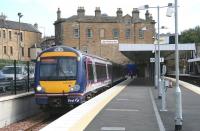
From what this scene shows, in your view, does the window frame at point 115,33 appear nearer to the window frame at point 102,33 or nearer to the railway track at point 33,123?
the window frame at point 102,33

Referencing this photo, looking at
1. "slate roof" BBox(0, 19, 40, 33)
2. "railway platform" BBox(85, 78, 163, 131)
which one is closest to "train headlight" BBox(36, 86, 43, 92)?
"railway platform" BBox(85, 78, 163, 131)

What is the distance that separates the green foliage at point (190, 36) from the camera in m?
157

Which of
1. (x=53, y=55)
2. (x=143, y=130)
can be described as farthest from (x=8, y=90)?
(x=143, y=130)

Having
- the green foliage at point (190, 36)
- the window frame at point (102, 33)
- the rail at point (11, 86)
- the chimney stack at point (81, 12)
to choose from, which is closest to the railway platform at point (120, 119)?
the rail at point (11, 86)

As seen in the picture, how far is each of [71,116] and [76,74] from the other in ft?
22.0

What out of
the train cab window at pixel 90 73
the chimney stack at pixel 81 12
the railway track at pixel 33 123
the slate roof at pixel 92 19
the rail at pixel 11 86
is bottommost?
the railway track at pixel 33 123

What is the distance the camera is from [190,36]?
159m

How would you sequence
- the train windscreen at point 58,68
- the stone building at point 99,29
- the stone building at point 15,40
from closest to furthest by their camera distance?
the train windscreen at point 58,68 → the stone building at point 15,40 → the stone building at point 99,29

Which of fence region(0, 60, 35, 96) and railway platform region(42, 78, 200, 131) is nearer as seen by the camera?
railway platform region(42, 78, 200, 131)

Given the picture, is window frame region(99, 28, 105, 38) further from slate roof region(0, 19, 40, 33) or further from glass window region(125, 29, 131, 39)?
slate roof region(0, 19, 40, 33)

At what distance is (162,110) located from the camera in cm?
2094

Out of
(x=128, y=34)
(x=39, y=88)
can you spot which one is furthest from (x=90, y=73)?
(x=128, y=34)

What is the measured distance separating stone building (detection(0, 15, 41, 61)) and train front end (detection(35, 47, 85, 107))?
77.4m

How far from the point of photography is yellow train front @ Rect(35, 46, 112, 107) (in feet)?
75.4
